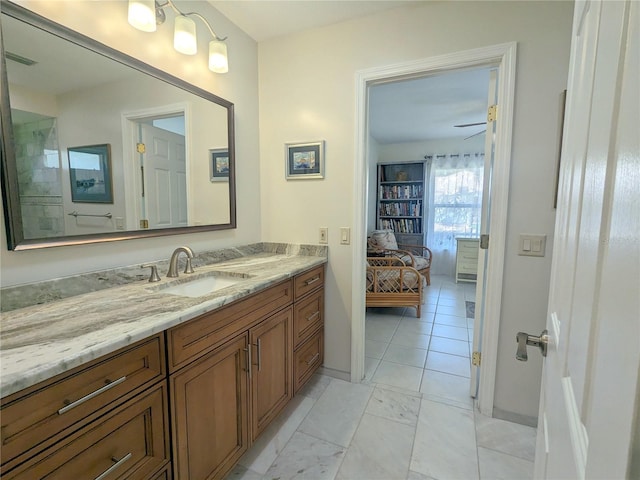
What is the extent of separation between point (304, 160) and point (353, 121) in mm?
427

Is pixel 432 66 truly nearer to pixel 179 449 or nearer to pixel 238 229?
pixel 238 229

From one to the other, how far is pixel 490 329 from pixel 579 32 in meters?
1.53

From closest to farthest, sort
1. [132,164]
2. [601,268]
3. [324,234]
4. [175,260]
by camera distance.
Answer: [601,268] → [132,164] → [175,260] → [324,234]

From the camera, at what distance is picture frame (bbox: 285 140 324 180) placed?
2.09 m

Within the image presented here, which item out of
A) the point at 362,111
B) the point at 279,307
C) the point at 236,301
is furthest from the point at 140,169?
the point at 362,111

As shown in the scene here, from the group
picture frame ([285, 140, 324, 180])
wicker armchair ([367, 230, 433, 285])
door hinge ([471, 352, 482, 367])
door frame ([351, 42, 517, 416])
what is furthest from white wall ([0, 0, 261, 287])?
wicker armchair ([367, 230, 433, 285])

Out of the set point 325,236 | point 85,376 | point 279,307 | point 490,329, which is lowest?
point 490,329

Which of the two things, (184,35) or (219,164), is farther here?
(219,164)

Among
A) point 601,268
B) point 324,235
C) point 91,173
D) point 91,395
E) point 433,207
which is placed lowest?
point 91,395

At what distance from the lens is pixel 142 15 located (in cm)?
129

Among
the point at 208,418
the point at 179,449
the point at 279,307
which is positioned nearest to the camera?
the point at 179,449

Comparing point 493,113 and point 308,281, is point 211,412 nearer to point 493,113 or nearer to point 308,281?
point 308,281

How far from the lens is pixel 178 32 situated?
148cm

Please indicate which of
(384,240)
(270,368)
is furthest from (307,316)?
(384,240)
